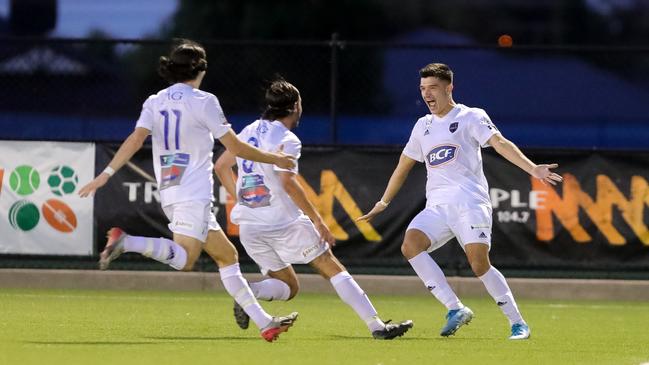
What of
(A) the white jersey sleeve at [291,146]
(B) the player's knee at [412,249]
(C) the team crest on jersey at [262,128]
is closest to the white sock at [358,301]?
(B) the player's knee at [412,249]

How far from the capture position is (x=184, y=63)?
1094 centimetres

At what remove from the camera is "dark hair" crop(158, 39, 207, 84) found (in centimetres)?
1093

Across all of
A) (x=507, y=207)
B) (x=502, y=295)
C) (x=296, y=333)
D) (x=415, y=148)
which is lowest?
(x=507, y=207)

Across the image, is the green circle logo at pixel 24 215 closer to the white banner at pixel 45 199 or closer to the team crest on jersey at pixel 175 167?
the white banner at pixel 45 199

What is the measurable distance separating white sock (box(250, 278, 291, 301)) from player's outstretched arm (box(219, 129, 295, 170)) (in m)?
1.64

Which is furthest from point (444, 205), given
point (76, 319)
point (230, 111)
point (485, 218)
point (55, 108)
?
point (55, 108)

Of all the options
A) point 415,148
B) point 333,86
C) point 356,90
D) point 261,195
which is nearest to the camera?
point 261,195

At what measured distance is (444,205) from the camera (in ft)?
40.8

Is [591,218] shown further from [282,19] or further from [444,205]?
[282,19]

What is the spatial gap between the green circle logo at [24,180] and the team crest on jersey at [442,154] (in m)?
5.94

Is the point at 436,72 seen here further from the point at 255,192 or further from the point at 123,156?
the point at 123,156

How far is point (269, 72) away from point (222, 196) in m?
8.76

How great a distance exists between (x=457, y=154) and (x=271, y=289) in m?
1.68

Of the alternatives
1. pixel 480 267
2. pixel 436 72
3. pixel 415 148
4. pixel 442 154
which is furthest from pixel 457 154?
pixel 480 267
